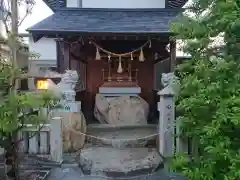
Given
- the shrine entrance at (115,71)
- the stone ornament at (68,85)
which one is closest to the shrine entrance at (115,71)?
the shrine entrance at (115,71)

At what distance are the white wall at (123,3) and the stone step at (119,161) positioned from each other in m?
5.03

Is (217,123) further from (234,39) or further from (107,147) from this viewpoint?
(107,147)

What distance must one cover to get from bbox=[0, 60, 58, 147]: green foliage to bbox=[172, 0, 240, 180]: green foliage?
1.85 metres

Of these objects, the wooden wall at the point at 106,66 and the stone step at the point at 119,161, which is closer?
the stone step at the point at 119,161

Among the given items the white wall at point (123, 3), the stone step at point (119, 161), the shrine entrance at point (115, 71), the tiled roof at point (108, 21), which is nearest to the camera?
the stone step at point (119, 161)

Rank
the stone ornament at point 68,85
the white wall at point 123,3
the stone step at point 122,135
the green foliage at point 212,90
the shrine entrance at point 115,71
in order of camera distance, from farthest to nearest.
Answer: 1. the shrine entrance at point 115,71
2. the white wall at point 123,3
3. the stone step at point 122,135
4. the stone ornament at point 68,85
5. the green foliage at point 212,90

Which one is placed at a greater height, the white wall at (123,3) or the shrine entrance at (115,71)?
the white wall at (123,3)

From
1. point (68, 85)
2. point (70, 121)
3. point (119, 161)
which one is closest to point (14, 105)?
point (119, 161)

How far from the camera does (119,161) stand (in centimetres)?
591

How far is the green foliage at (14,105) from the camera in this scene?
3703 mm

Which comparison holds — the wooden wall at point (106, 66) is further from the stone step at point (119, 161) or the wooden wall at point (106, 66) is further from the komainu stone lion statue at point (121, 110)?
the stone step at point (119, 161)

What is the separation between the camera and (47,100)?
391 cm

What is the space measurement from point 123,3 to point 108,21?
5.43 ft

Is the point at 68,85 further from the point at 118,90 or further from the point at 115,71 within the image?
the point at 115,71
